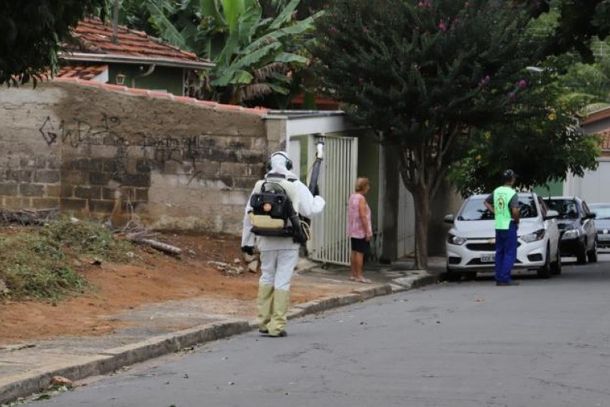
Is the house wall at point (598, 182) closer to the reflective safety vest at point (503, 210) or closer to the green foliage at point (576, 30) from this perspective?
the green foliage at point (576, 30)

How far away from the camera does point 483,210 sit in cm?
2381

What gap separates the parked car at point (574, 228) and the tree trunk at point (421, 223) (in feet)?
19.1

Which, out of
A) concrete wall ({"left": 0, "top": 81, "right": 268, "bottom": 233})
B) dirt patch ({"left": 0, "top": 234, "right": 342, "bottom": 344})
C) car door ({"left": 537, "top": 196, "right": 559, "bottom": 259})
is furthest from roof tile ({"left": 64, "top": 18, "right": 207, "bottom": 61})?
car door ({"left": 537, "top": 196, "right": 559, "bottom": 259})

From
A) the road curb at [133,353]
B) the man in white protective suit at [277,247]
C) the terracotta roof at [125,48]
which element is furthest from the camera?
the terracotta roof at [125,48]

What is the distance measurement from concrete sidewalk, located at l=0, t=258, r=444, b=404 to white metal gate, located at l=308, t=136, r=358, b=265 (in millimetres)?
3628

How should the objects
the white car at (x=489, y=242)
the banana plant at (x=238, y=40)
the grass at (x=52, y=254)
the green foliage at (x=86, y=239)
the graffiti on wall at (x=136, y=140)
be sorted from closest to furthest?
the grass at (x=52, y=254), the green foliage at (x=86, y=239), the graffiti on wall at (x=136, y=140), the white car at (x=489, y=242), the banana plant at (x=238, y=40)

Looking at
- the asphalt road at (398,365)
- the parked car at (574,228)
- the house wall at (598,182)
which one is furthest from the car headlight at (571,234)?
the house wall at (598,182)

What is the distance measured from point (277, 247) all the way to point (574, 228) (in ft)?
59.4

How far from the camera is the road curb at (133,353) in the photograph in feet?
31.7

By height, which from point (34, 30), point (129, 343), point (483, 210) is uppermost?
point (34, 30)

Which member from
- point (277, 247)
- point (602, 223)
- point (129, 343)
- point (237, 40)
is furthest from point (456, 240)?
point (602, 223)

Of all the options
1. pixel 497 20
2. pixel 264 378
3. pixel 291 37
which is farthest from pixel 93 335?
pixel 291 37

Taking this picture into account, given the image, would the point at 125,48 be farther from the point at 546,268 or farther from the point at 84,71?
the point at 546,268

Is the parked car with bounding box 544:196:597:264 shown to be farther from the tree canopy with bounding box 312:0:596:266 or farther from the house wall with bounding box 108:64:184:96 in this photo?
the house wall with bounding box 108:64:184:96
